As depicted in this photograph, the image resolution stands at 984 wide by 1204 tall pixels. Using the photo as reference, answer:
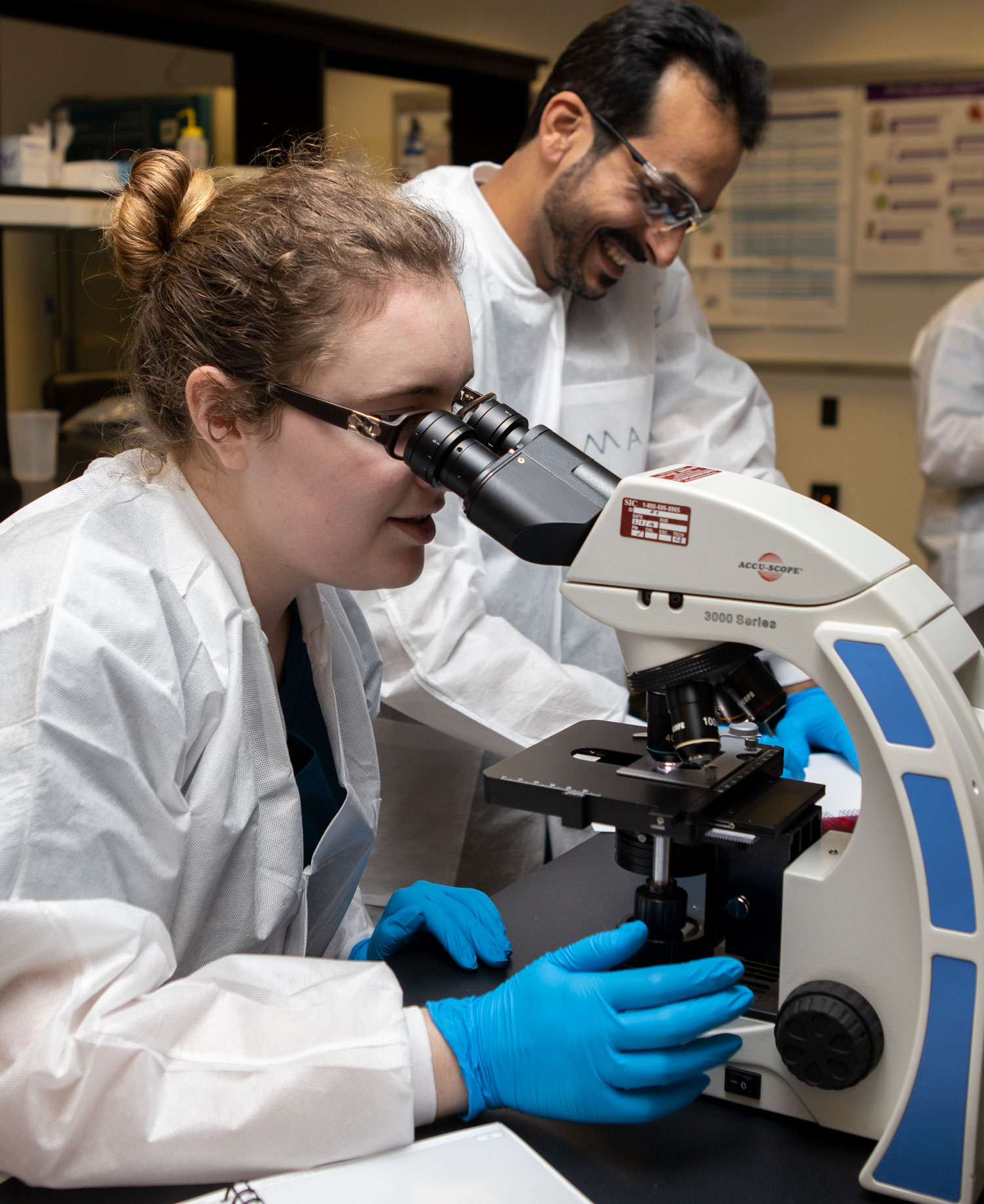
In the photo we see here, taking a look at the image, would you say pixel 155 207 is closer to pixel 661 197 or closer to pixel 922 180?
pixel 661 197

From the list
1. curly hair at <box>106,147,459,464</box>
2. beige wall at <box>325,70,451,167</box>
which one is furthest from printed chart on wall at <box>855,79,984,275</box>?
curly hair at <box>106,147,459,464</box>

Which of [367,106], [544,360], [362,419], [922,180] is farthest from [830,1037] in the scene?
[367,106]

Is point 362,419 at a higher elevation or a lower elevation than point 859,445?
Result: lower

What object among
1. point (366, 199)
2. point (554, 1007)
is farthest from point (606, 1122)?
point (366, 199)

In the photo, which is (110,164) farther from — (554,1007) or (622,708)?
(554,1007)

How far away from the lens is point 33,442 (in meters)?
2.49

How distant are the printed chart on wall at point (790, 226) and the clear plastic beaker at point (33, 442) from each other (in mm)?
2834

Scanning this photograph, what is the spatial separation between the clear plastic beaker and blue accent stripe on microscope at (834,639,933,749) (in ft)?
7.01

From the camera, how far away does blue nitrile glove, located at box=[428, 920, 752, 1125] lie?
0.81 metres

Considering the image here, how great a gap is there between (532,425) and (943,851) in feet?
3.54

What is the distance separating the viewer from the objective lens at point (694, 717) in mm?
858

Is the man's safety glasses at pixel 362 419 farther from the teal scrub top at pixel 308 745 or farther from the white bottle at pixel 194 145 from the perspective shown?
the white bottle at pixel 194 145

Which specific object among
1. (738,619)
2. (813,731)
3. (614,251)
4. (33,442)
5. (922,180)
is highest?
(922,180)

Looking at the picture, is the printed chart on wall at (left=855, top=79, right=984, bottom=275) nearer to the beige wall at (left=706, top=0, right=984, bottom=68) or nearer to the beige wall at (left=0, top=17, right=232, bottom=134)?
the beige wall at (left=706, top=0, right=984, bottom=68)
